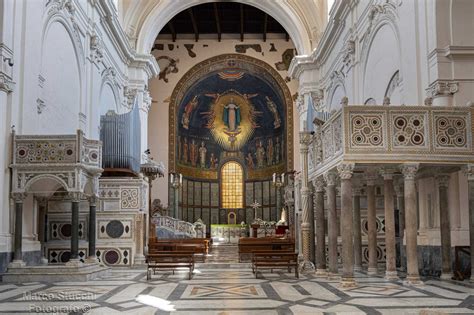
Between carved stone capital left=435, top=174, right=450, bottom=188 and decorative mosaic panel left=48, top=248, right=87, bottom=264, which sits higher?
carved stone capital left=435, top=174, right=450, bottom=188

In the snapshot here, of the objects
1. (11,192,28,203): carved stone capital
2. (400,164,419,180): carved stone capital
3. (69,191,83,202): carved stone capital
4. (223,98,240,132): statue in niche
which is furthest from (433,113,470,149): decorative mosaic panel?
(223,98,240,132): statue in niche

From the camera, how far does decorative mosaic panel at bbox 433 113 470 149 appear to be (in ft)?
36.5

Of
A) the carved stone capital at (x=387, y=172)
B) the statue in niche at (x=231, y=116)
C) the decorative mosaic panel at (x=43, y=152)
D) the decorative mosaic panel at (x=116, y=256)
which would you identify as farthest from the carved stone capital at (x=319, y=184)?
the statue in niche at (x=231, y=116)

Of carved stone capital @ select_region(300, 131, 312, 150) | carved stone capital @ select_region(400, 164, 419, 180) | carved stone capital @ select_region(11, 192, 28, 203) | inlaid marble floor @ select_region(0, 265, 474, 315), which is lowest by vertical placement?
inlaid marble floor @ select_region(0, 265, 474, 315)

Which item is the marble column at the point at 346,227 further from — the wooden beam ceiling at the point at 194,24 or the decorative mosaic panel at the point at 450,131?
the wooden beam ceiling at the point at 194,24

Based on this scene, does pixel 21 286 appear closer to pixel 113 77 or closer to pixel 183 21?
pixel 113 77

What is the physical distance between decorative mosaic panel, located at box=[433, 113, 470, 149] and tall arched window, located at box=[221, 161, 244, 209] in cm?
2827

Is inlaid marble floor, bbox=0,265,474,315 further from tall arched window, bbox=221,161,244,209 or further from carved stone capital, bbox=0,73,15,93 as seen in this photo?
tall arched window, bbox=221,161,244,209

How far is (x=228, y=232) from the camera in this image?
3475cm

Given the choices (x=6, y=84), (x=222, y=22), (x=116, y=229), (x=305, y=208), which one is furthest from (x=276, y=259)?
(x=222, y=22)

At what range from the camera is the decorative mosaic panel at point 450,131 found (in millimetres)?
11133

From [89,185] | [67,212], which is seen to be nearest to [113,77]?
[67,212]

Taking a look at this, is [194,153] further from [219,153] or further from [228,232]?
[228,232]

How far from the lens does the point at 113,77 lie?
2455 centimetres
